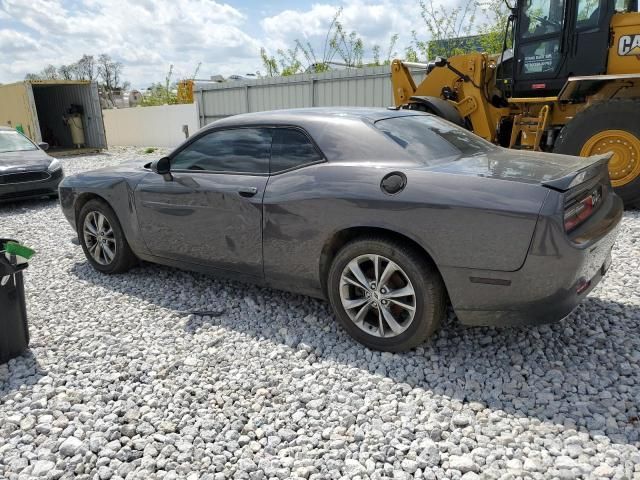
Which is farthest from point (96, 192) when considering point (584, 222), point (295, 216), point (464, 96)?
point (464, 96)

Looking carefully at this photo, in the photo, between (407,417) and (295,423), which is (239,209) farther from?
(407,417)

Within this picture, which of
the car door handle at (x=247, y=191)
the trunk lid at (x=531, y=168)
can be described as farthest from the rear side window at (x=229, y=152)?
the trunk lid at (x=531, y=168)

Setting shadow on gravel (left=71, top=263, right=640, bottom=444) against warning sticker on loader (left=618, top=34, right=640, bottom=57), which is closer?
shadow on gravel (left=71, top=263, right=640, bottom=444)

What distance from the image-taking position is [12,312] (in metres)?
3.09

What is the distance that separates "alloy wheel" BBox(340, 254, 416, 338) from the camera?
2.93 metres

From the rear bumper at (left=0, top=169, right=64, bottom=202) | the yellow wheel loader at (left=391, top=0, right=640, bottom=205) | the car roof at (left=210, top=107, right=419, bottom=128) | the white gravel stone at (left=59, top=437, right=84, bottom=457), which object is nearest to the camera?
the white gravel stone at (left=59, top=437, right=84, bottom=457)

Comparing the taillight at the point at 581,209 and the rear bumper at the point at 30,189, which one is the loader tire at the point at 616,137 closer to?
the taillight at the point at 581,209

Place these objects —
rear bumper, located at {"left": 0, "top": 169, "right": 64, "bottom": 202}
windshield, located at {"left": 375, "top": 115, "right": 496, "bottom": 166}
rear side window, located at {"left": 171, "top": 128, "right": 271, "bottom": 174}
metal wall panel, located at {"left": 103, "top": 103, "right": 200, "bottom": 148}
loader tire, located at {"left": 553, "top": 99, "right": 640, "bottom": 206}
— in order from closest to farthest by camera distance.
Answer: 1. windshield, located at {"left": 375, "top": 115, "right": 496, "bottom": 166}
2. rear side window, located at {"left": 171, "top": 128, "right": 271, "bottom": 174}
3. loader tire, located at {"left": 553, "top": 99, "right": 640, "bottom": 206}
4. rear bumper, located at {"left": 0, "top": 169, "right": 64, "bottom": 202}
5. metal wall panel, located at {"left": 103, "top": 103, "right": 200, "bottom": 148}

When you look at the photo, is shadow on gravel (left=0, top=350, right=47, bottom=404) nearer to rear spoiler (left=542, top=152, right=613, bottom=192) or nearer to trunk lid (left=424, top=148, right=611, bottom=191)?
trunk lid (left=424, top=148, right=611, bottom=191)

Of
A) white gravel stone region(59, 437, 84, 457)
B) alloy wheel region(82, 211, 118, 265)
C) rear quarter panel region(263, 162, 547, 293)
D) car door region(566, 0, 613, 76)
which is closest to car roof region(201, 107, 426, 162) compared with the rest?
rear quarter panel region(263, 162, 547, 293)

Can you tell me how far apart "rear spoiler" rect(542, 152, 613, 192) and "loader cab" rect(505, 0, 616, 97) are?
178 inches

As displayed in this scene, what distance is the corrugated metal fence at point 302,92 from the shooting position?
13.5 meters

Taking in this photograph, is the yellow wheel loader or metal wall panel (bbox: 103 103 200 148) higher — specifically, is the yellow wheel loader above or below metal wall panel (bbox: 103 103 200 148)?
above

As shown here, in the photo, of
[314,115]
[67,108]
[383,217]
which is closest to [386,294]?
[383,217]
